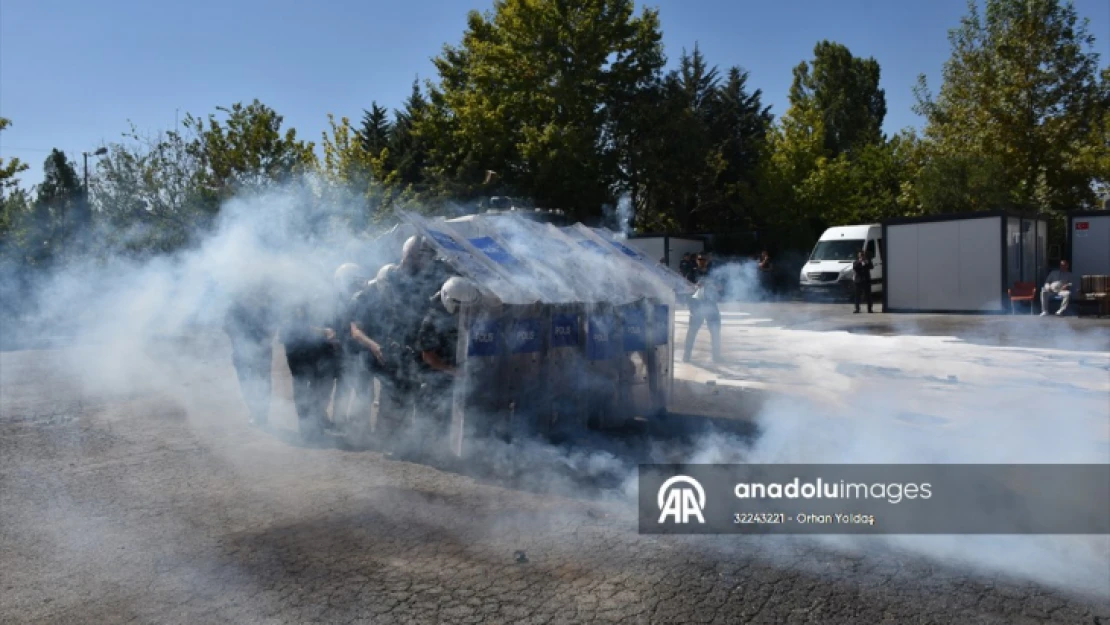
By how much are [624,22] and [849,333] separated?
19.9 metres

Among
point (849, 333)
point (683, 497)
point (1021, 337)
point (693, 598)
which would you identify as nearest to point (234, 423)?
point (683, 497)

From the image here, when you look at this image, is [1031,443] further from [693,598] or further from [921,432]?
[693,598]

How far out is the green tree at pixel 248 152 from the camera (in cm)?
2131

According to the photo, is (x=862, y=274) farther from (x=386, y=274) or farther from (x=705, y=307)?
(x=386, y=274)

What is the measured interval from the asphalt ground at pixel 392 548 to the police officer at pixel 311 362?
1.23ft

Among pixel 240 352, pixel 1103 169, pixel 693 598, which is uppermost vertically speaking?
pixel 1103 169

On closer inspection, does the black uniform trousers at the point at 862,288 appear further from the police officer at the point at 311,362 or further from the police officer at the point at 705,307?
the police officer at the point at 311,362

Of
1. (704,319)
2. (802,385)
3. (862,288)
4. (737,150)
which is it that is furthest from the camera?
(737,150)

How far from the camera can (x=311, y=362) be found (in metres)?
7.15

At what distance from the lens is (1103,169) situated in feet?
82.9

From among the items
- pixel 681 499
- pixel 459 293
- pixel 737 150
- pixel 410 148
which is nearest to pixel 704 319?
pixel 459 293

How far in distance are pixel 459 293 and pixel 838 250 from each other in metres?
20.7

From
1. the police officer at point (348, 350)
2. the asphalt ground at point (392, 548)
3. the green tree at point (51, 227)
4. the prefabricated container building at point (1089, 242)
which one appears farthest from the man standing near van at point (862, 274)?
the green tree at point (51, 227)

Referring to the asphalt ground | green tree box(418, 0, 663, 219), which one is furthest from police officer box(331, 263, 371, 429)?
green tree box(418, 0, 663, 219)
